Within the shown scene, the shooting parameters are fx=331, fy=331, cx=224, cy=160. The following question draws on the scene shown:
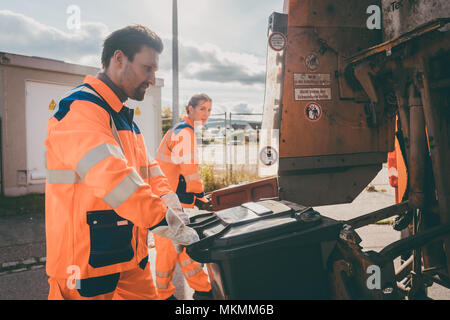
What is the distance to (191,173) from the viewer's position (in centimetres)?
308

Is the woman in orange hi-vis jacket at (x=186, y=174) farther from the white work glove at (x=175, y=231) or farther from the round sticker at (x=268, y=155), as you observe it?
the white work glove at (x=175, y=231)

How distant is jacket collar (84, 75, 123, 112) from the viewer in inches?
60.9

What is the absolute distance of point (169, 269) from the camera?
2.86 meters

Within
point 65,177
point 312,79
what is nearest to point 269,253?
point 65,177

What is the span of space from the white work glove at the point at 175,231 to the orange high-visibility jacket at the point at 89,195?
0.04m

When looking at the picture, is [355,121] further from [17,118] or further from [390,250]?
[17,118]

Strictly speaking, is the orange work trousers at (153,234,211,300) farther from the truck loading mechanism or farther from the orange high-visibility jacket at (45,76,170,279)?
the orange high-visibility jacket at (45,76,170,279)

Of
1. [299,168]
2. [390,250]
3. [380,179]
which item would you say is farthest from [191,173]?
[380,179]

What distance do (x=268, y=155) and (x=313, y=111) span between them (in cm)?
55

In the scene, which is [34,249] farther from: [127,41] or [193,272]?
[127,41]

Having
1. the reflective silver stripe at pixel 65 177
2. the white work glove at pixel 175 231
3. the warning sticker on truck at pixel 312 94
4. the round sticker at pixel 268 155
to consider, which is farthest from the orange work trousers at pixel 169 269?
the warning sticker on truck at pixel 312 94

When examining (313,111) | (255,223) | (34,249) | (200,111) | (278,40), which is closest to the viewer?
(255,223)

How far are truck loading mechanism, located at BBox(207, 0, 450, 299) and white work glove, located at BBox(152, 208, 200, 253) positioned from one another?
3.81ft

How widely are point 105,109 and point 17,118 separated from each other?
7.12 metres
